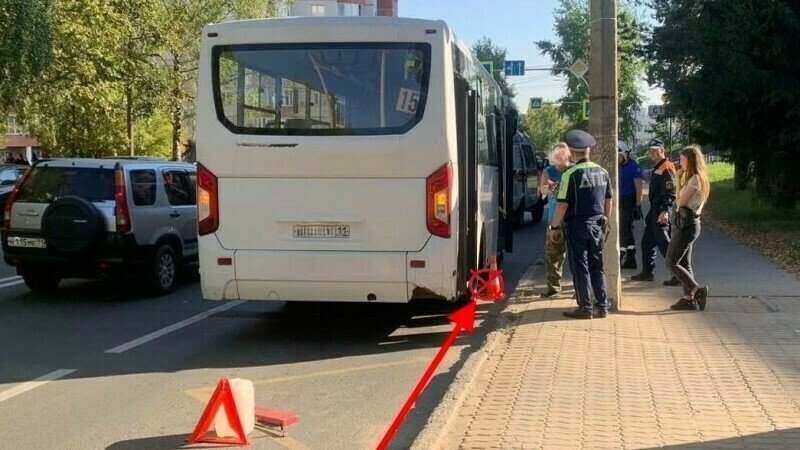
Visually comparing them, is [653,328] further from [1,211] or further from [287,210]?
[1,211]

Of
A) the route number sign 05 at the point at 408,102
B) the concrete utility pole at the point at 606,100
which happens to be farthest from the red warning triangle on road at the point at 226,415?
the concrete utility pole at the point at 606,100

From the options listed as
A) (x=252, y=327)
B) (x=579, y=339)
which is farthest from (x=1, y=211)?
(x=579, y=339)

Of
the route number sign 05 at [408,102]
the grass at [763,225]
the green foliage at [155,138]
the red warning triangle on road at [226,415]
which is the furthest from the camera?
the green foliage at [155,138]

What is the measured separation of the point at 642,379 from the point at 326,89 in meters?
3.89

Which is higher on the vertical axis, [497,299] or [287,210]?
[287,210]

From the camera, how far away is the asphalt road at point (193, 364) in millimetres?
6105

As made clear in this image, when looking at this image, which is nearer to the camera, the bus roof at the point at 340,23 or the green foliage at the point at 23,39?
the bus roof at the point at 340,23

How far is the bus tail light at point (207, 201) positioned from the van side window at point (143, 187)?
3.46 meters

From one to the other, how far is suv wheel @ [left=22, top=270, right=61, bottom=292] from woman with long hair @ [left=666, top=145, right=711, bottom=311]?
792 centimetres

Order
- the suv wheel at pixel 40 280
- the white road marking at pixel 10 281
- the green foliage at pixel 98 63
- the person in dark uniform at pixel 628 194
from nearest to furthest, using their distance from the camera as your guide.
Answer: the suv wheel at pixel 40 280 < the white road marking at pixel 10 281 < the person in dark uniform at pixel 628 194 < the green foliage at pixel 98 63

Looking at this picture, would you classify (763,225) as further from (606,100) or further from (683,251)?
(606,100)

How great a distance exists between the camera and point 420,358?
8.37 metres

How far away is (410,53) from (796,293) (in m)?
5.83

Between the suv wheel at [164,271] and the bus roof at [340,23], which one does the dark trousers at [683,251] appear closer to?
the bus roof at [340,23]
